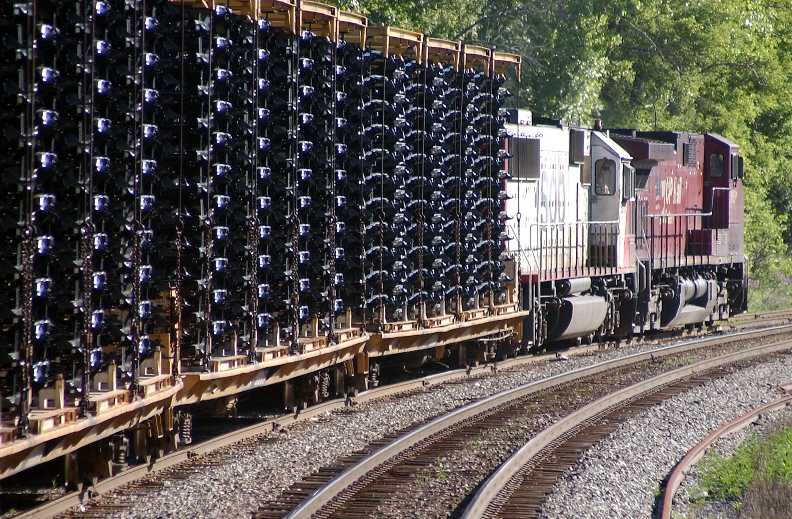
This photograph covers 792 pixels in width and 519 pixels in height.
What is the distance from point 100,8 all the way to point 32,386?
8.41 feet

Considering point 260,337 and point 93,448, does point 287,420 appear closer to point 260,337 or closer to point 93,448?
point 260,337

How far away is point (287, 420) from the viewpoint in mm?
13445

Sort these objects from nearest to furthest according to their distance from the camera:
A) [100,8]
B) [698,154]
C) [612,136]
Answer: [100,8], [612,136], [698,154]

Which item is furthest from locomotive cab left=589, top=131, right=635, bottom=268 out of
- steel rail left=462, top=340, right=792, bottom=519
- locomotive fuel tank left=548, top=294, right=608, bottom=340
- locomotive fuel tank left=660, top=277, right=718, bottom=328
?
steel rail left=462, top=340, right=792, bottom=519

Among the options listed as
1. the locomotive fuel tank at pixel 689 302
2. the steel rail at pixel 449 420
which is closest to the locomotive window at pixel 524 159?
the steel rail at pixel 449 420

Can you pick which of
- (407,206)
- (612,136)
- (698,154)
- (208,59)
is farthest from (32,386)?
(698,154)

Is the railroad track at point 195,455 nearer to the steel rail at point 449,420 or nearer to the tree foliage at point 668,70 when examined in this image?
the steel rail at point 449,420

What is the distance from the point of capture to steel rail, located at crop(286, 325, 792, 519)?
380 inches

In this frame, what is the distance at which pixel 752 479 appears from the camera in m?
11.8

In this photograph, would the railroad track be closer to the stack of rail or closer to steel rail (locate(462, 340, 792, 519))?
the stack of rail

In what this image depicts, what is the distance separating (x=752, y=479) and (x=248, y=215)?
5.08 m

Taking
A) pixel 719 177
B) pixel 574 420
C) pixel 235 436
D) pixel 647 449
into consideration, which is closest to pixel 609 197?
pixel 719 177

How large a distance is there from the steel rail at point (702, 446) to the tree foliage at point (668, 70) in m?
18.6

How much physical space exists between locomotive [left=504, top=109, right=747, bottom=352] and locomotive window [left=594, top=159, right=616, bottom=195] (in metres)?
0.02
